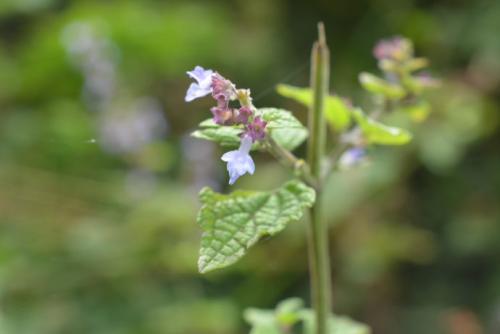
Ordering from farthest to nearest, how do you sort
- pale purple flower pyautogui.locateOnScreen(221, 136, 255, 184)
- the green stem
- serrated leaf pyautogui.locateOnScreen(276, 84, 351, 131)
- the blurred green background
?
the blurred green background < serrated leaf pyautogui.locateOnScreen(276, 84, 351, 131) < the green stem < pale purple flower pyautogui.locateOnScreen(221, 136, 255, 184)

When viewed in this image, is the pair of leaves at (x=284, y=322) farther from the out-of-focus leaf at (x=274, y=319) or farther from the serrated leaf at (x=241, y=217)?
the serrated leaf at (x=241, y=217)

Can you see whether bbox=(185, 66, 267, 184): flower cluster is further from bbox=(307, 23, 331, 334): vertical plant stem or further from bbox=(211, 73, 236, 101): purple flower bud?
bbox=(307, 23, 331, 334): vertical plant stem

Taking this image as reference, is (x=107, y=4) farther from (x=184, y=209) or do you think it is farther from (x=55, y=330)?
(x=55, y=330)

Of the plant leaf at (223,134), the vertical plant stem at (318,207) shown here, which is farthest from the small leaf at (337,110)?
the plant leaf at (223,134)

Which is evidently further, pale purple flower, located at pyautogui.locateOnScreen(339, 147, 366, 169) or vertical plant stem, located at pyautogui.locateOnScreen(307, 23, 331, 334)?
pale purple flower, located at pyautogui.locateOnScreen(339, 147, 366, 169)

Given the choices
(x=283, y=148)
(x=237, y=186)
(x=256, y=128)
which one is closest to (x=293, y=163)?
(x=283, y=148)

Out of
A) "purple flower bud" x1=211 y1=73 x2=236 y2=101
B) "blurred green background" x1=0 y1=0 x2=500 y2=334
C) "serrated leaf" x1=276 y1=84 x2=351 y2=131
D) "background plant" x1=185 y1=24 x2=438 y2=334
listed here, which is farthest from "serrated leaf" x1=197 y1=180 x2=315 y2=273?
"blurred green background" x1=0 y1=0 x2=500 y2=334

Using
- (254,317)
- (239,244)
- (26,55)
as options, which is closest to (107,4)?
(26,55)
